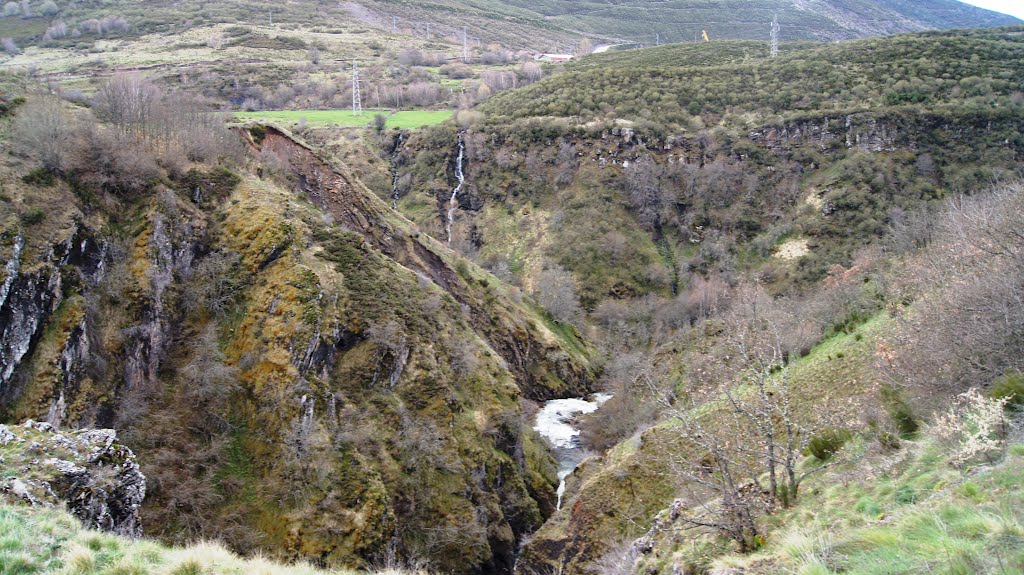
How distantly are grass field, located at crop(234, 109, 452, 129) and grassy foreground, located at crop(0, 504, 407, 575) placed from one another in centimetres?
7722

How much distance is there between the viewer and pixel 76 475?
12047mm

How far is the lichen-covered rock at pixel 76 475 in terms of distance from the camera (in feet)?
36.8

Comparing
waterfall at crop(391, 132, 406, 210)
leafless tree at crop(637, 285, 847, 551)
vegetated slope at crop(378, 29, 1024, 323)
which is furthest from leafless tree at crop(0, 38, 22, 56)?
leafless tree at crop(637, 285, 847, 551)

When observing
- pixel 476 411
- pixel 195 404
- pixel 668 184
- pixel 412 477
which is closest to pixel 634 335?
pixel 668 184

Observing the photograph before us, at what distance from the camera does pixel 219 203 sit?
2825 centimetres

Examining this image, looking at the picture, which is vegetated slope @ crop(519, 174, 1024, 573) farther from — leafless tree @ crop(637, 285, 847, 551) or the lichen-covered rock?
the lichen-covered rock

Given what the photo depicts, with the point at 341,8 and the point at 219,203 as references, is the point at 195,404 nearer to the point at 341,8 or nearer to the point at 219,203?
the point at 219,203

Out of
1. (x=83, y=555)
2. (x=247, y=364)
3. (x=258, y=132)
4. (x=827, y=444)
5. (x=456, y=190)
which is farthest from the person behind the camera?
(x=456, y=190)

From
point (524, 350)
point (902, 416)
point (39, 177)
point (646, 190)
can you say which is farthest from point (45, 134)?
point (646, 190)

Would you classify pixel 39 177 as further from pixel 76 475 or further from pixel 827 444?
pixel 827 444

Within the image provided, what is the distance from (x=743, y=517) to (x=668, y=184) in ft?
203

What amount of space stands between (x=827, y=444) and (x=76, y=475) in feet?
53.0

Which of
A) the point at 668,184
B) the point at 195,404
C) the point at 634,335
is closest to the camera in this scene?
the point at 195,404

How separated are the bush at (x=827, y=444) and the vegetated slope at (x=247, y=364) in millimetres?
13544
